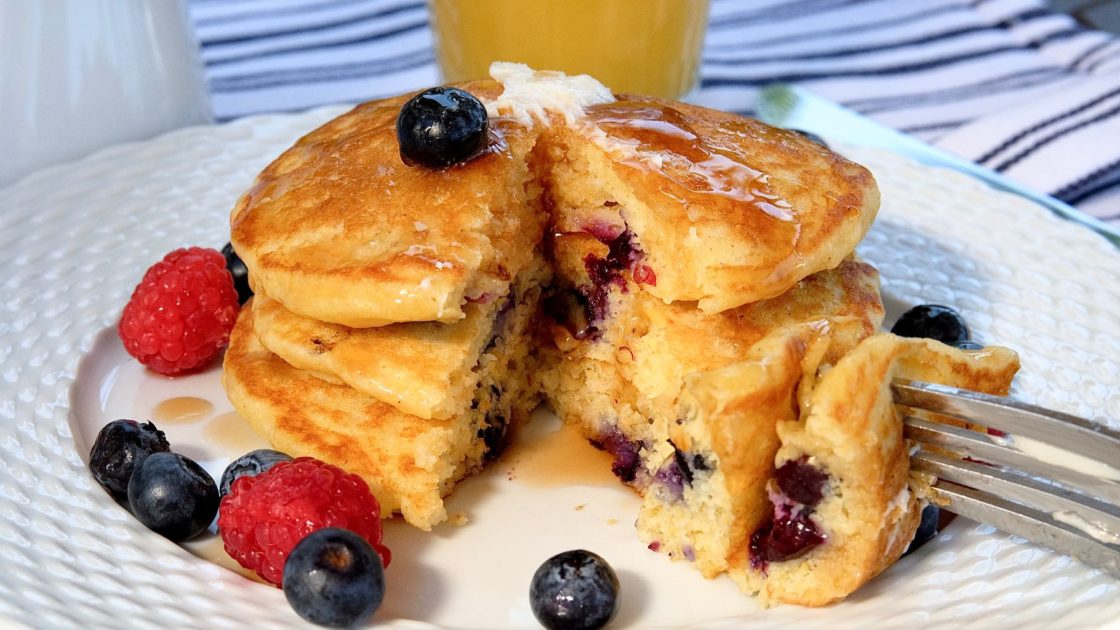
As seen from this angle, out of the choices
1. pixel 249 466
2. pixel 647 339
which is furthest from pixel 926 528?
pixel 249 466

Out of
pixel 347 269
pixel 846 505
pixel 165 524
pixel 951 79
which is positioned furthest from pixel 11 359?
pixel 951 79

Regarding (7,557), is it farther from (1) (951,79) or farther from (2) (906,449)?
(1) (951,79)

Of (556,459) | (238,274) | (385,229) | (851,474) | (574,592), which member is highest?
(385,229)

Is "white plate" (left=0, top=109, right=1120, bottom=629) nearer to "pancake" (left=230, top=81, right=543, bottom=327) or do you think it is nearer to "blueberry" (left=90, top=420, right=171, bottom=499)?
"blueberry" (left=90, top=420, right=171, bottom=499)

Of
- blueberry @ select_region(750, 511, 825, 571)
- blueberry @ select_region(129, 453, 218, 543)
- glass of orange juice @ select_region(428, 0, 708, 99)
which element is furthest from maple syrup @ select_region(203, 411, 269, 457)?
glass of orange juice @ select_region(428, 0, 708, 99)

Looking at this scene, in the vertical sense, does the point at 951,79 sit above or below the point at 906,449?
below

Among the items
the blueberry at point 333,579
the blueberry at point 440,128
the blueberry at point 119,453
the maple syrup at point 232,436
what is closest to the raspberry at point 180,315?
the maple syrup at point 232,436

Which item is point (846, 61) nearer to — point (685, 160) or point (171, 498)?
point (685, 160)
